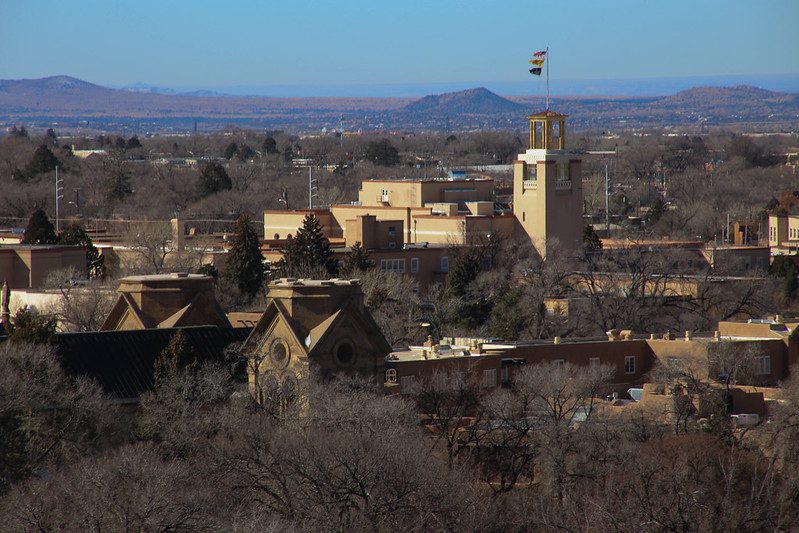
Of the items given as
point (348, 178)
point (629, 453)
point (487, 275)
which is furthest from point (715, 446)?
point (348, 178)

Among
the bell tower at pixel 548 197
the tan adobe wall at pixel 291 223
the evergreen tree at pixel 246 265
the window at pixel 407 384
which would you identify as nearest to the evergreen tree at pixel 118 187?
the tan adobe wall at pixel 291 223

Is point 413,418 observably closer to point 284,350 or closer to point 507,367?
point 284,350

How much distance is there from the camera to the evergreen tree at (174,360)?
42.3 m

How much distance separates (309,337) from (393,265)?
38456mm

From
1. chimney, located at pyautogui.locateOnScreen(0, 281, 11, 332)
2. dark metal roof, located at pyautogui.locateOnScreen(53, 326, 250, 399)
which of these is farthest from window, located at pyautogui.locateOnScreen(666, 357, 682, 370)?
chimney, located at pyautogui.locateOnScreen(0, 281, 11, 332)

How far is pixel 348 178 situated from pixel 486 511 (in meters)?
107

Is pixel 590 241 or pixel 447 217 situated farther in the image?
pixel 590 241

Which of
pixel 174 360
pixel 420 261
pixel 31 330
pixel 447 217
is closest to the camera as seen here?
pixel 174 360

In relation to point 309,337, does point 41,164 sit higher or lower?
lower

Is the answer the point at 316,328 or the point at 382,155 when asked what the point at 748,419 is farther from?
the point at 382,155

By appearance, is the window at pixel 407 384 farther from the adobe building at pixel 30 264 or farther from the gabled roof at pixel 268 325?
the adobe building at pixel 30 264

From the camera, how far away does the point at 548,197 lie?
8712 cm

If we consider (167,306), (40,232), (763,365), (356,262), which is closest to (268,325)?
(167,306)

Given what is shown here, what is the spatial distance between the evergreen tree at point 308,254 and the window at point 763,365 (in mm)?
17354
